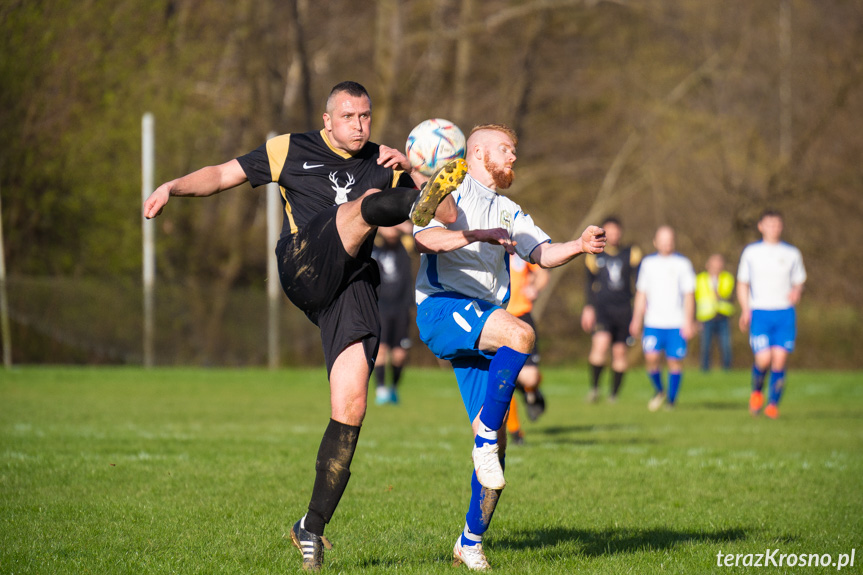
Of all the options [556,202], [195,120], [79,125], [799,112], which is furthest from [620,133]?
[79,125]

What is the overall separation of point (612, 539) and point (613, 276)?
Result: 32.4 feet

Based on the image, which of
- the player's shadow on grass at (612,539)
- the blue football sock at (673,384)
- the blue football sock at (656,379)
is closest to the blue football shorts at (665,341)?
the blue football sock at (673,384)

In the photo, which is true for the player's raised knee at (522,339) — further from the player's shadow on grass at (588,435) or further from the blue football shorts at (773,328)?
the blue football shorts at (773,328)

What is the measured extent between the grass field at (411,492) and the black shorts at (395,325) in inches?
81.0

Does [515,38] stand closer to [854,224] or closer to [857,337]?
[854,224]

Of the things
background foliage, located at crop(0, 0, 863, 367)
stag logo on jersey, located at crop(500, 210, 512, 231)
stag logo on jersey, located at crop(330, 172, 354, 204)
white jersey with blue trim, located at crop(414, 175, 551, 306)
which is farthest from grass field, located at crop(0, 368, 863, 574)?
background foliage, located at crop(0, 0, 863, 367)

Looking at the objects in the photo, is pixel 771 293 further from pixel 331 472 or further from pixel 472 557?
pixel 331 472

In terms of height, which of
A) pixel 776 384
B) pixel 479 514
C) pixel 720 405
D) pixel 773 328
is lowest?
pixel 720 405

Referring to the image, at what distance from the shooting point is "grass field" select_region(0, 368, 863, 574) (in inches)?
183

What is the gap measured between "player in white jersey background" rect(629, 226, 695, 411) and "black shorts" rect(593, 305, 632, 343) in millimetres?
561

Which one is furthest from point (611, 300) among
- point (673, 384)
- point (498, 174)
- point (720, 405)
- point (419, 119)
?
point (419, 119)

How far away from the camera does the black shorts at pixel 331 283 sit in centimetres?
444

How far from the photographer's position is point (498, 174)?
498 centimetres

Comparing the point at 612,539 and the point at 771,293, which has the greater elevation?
the point at 771,293
